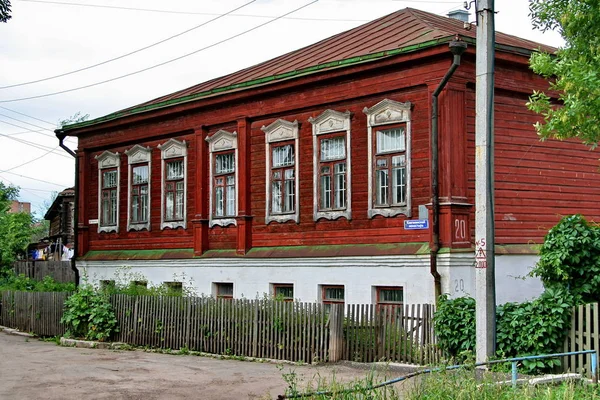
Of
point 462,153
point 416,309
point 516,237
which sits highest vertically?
point 462,153

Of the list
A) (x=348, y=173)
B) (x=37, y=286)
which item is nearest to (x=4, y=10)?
(x=348, y=173)

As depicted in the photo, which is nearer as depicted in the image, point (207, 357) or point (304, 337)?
point (304, 337)

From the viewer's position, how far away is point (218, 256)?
23.9 meters

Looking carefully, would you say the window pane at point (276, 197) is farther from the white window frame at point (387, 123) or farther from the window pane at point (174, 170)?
the window pane at point (174, 170)

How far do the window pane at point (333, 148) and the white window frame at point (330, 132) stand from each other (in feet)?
0.50

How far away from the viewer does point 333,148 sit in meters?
20.9

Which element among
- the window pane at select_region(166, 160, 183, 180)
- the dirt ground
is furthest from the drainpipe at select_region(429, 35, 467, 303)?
the window pane at select_region(166, 160, 183, 180)

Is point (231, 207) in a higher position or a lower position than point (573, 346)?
higher

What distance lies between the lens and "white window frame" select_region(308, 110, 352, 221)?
20344mm

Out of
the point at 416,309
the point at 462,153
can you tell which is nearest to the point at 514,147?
the point at 462,153

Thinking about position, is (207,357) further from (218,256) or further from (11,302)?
(11,302)

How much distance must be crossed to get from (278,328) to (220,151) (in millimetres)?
7648

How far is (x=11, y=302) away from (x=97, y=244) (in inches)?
143

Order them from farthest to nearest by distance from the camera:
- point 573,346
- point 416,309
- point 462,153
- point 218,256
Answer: point 218,256
point 462,153
point 416,309
point 573,346
